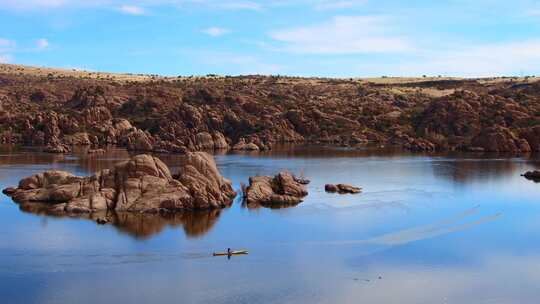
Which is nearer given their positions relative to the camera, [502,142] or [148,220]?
[148,220]

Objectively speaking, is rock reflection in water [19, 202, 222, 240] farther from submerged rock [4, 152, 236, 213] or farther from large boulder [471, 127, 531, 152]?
large boulder [471, 127, 531, 152]

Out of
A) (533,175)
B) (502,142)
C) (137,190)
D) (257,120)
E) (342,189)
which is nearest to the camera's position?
(137,190)

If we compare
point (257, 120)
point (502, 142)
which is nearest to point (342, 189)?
point (502, 142)

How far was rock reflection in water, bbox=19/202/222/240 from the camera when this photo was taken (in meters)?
47.4

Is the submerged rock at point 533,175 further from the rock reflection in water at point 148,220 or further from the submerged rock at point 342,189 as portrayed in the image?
the rock reflection in water at point 148,220

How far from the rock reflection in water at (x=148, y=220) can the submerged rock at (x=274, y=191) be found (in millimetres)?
5446

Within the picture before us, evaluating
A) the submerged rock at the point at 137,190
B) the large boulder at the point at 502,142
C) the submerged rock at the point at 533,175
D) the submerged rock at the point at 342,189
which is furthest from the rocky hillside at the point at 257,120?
the submerged rock at the point at 137,190

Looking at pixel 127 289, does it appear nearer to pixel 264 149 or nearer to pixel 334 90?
pixel 264 149

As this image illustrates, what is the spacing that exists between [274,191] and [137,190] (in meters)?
13.0

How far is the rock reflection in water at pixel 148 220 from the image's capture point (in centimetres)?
4738

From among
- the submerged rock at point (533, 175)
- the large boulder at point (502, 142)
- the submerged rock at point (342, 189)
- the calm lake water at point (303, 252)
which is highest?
the large boulder at point (502, 142)

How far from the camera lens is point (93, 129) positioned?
13000cm

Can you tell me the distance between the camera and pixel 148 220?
166 ft

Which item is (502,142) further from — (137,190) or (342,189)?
(137,190)
